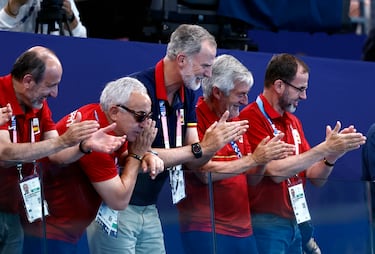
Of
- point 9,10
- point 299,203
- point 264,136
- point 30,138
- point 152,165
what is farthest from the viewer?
point 9,10

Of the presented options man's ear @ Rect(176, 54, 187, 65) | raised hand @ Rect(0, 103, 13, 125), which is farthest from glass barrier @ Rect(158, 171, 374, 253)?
raised hand @ Rect(0, 103, 13, 125)

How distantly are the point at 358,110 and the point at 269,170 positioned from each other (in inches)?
103

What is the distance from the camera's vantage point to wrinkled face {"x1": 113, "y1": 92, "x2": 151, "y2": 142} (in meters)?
5.33

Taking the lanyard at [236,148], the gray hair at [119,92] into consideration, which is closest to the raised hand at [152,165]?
the gray hair at [119,92]

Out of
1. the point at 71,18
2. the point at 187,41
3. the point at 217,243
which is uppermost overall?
the point at 71,18

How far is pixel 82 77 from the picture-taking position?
7.13 meters

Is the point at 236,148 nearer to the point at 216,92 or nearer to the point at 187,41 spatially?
the point at 216,92

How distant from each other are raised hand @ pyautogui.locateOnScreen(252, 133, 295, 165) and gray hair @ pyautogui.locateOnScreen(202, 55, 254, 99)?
45cm

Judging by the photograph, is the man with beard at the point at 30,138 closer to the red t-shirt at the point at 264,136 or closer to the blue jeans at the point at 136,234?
the blue jeans at the point at 136,234

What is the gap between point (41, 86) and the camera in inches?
213

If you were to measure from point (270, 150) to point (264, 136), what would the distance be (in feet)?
1.51

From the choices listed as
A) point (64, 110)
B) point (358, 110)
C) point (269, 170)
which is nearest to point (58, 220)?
point (269, 170)

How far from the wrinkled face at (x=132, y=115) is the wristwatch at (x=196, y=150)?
1.49ft

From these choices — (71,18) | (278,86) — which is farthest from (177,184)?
(71,18)
